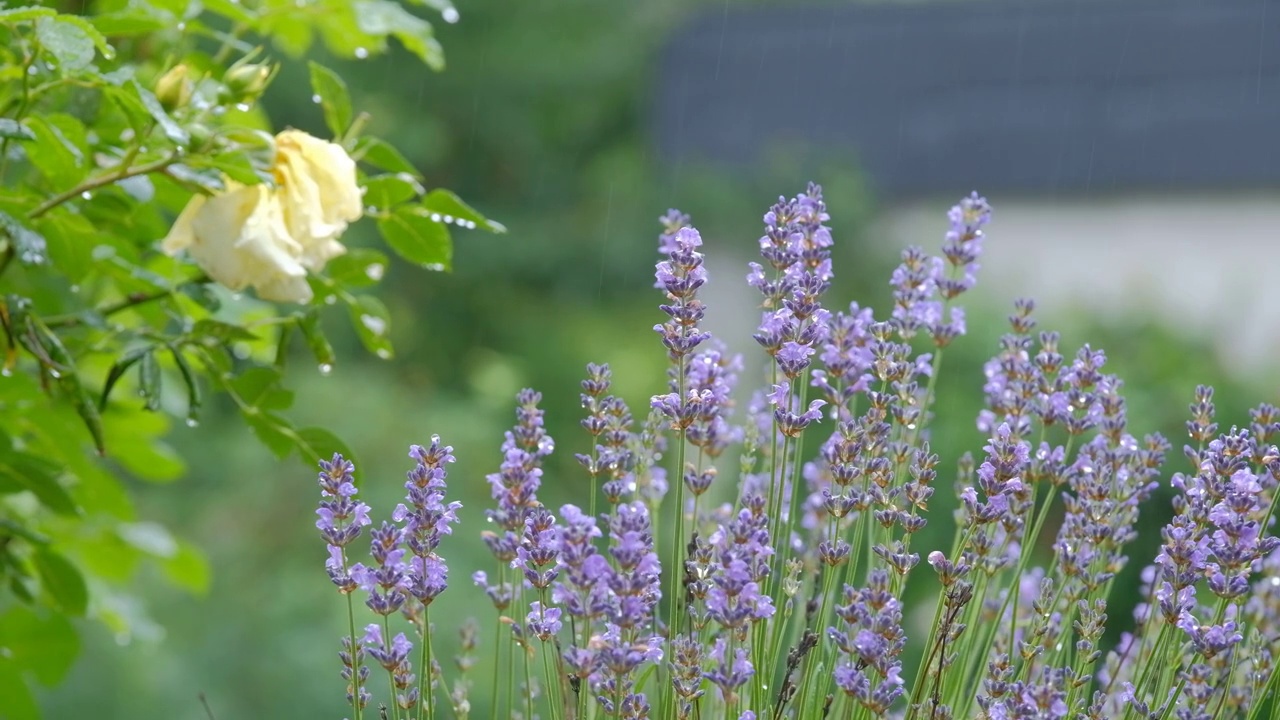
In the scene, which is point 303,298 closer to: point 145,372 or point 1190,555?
point 145,372

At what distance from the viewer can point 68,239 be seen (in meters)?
1.03

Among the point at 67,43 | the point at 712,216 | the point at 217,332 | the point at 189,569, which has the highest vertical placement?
the point at 67,43

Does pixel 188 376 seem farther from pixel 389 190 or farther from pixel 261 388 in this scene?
pixel 389 190

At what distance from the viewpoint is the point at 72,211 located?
1.08 meters

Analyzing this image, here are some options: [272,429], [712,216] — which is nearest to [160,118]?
[272,429]

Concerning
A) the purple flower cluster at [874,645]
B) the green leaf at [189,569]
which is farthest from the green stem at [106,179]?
the green leaf at [189,569]

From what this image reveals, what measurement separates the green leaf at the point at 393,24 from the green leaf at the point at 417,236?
0.19 meters

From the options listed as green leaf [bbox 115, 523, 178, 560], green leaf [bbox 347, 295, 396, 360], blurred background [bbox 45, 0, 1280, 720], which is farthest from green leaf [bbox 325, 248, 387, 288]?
blurred background [bbox 45, 0, 1280, 720]

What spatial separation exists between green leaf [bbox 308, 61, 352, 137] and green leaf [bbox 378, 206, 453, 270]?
9 cm

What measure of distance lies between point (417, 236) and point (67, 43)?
32cm

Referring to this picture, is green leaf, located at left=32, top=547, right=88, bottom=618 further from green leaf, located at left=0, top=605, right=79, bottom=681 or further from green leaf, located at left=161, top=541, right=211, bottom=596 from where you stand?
green leaf, located at left=161, top=541, right=211, bottom=596

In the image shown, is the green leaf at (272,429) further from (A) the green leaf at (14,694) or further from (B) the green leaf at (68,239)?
(A) the green leaf at (14,694)

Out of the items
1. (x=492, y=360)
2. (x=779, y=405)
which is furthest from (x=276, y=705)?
(x=779, y=405)

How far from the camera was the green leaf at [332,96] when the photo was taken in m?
1.11
